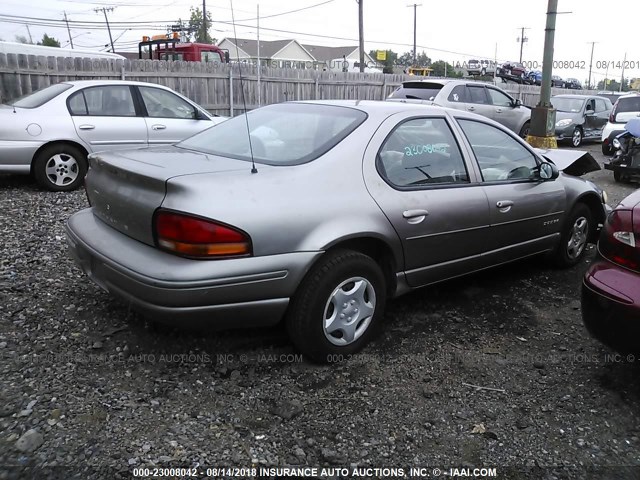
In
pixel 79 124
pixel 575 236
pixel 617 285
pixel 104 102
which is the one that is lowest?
pixel 575 236

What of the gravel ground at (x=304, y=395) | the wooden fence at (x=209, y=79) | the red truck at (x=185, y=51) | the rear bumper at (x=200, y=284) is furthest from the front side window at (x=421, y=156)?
the red truck at (x=185, y=51)

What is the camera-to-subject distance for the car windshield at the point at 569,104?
16.3m

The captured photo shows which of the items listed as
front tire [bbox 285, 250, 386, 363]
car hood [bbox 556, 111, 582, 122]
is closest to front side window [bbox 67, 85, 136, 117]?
front tire [bbox 285, 250, 386, 363]

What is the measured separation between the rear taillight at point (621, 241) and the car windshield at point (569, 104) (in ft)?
48.3

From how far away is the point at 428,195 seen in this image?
11.8 ft

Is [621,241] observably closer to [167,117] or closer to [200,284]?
[200,284]

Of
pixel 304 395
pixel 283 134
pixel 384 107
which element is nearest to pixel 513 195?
pixel 384 107

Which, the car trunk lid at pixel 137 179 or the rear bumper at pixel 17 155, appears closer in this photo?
the car trunk lid at pixel 137 179

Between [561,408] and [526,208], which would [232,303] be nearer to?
[561,408]

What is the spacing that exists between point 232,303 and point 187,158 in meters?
1.05

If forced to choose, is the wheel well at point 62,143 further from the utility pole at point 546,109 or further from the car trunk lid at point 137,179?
the utility pole at point 546,109

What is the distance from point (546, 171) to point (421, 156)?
1334 mm

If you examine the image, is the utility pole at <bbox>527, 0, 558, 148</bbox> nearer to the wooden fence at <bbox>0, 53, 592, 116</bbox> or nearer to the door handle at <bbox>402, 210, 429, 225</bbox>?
the wooden fence at <bbox>0, 53, 592, 116</bbox>

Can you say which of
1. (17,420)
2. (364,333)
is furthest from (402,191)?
(17,420)
